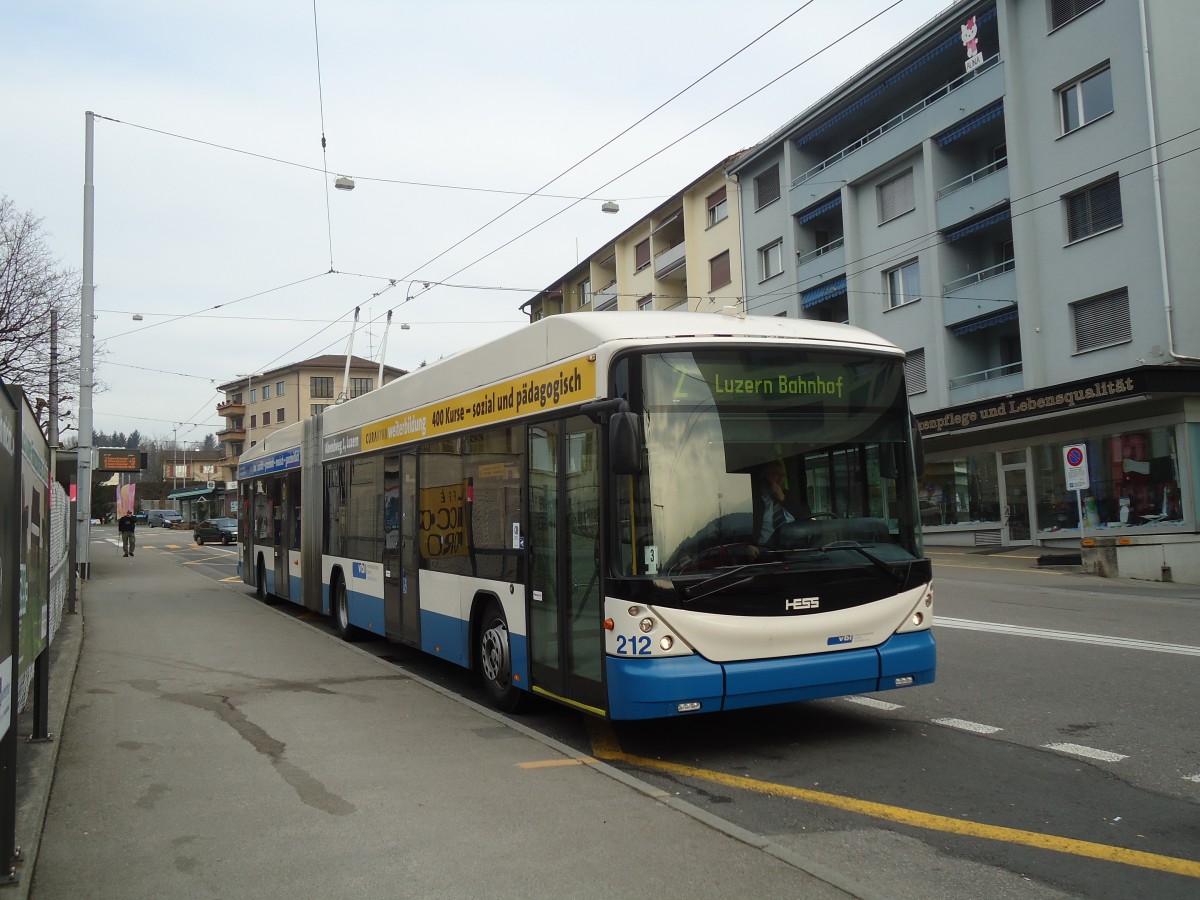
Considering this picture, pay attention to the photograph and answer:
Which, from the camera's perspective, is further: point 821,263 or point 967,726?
point 821,263

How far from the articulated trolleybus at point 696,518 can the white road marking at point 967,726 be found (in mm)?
536

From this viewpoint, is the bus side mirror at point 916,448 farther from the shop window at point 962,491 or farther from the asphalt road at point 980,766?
the shop window at point 962,491

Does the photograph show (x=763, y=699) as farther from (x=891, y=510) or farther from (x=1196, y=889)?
(x=1196, y=889)

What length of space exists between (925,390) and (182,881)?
98.2ft

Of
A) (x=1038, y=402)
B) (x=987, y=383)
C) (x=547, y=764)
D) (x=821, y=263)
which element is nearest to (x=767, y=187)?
(x=821, y=263)

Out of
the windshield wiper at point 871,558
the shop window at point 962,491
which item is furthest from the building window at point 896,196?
the windshield wiper at point 871,558

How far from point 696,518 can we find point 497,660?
2.72m

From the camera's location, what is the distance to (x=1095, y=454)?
2592 centimetres

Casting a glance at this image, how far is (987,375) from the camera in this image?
29719mm

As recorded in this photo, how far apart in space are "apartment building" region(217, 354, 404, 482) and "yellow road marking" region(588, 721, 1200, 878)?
259 feet

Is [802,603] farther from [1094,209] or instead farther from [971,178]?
[971,178]

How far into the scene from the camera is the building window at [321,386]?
8956 cm

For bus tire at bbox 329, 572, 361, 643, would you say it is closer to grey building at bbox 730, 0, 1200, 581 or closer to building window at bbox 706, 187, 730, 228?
grey building at bbox 730, 0, 1200, 581

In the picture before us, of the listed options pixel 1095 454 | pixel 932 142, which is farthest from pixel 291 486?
pixel 932 142
